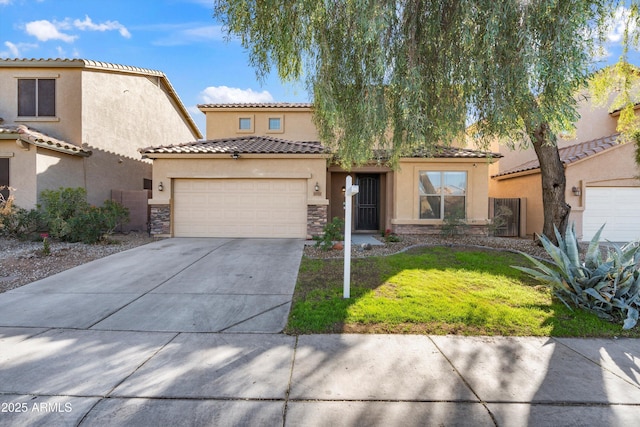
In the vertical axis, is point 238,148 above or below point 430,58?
below

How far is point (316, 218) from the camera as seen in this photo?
435 inches

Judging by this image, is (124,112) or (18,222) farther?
(124,112)

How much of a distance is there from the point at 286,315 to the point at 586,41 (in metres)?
6.08

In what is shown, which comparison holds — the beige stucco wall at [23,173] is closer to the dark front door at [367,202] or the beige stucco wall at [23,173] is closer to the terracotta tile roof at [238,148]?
the terracotta tile roof at [238,148]

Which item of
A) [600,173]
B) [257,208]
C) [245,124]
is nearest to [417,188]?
[257,208]

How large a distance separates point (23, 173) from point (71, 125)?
9.34 feet

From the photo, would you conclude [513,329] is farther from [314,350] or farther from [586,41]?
[586,41]

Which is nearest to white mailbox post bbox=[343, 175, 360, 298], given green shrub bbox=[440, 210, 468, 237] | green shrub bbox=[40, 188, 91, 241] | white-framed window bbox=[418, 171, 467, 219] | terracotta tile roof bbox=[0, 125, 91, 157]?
green shrub bbox=[440, 210, 468, 237]

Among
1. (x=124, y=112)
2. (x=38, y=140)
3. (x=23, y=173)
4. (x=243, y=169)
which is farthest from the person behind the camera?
(x=124, y=112)

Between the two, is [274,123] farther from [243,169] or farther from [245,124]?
[243,169]

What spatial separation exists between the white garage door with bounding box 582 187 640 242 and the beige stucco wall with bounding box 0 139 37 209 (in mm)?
19668

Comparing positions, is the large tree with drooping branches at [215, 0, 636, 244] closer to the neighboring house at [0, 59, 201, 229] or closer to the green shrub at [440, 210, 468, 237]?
the green shrub at [440, 210, 468, 237]

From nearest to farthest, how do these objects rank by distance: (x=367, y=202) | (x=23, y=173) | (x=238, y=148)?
(x=23, y=173) → (x=238, y=148) → (x=367, y=202)

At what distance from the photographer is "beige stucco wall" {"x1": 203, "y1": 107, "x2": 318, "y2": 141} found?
15.9 metres
